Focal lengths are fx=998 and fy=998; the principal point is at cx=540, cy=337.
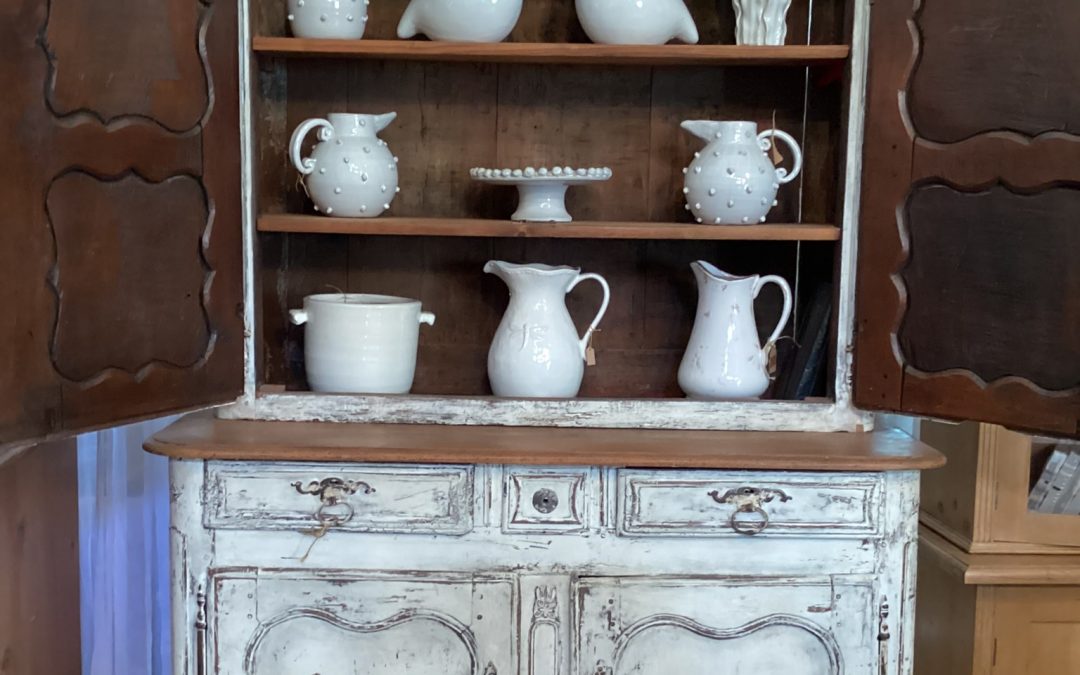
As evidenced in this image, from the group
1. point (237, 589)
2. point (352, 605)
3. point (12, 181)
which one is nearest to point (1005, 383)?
point (352, 605)

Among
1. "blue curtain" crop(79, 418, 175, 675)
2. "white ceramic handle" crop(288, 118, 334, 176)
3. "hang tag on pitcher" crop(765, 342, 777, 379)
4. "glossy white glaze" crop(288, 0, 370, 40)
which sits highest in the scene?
"glossy white glaze" crop(288, 0, 370, 40)

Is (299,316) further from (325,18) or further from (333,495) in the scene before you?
(325,18)

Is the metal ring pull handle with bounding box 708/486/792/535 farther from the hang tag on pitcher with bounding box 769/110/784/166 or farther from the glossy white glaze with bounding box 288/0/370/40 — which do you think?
the glossy white glaze with bounding box 288/0/370/40

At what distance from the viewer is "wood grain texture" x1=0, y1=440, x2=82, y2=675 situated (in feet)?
4.88

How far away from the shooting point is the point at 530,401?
151cm

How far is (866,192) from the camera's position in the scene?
1.43 m

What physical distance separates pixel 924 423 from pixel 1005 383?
56cm

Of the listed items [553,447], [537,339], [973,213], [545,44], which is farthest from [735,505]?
[545,44]

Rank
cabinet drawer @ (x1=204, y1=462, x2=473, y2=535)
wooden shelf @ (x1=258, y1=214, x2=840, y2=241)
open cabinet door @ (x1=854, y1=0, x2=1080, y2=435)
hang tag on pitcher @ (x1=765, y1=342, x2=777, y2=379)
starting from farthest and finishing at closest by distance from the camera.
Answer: hang tag on pitcher @ (x1=765, y1=342, x2=777, y2=379) < wooden shelf @ (x1=258, y1=214, x2=840, y2=241) < cabinet drawer @ (x1=204, y1=462, x2=473, y2=535) < open cabinet door @ (x1=854, y1=0, x2=1080, y2=435)

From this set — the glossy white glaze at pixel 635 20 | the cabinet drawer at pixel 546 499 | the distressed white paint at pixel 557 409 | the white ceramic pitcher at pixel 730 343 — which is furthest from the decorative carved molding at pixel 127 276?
the white ceramic pitcher at pixel 730 343

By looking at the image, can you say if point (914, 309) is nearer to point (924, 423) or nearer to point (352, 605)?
point (924, 423)

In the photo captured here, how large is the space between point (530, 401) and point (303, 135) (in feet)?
1.78

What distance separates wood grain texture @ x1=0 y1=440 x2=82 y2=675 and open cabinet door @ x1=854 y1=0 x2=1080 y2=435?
129 centimetres

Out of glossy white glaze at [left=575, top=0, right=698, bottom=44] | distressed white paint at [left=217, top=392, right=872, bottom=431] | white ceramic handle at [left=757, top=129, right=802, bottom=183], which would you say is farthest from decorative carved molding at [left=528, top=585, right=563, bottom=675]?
glossy white glaze at [left=575, top=0, right=698, bottom=44]
